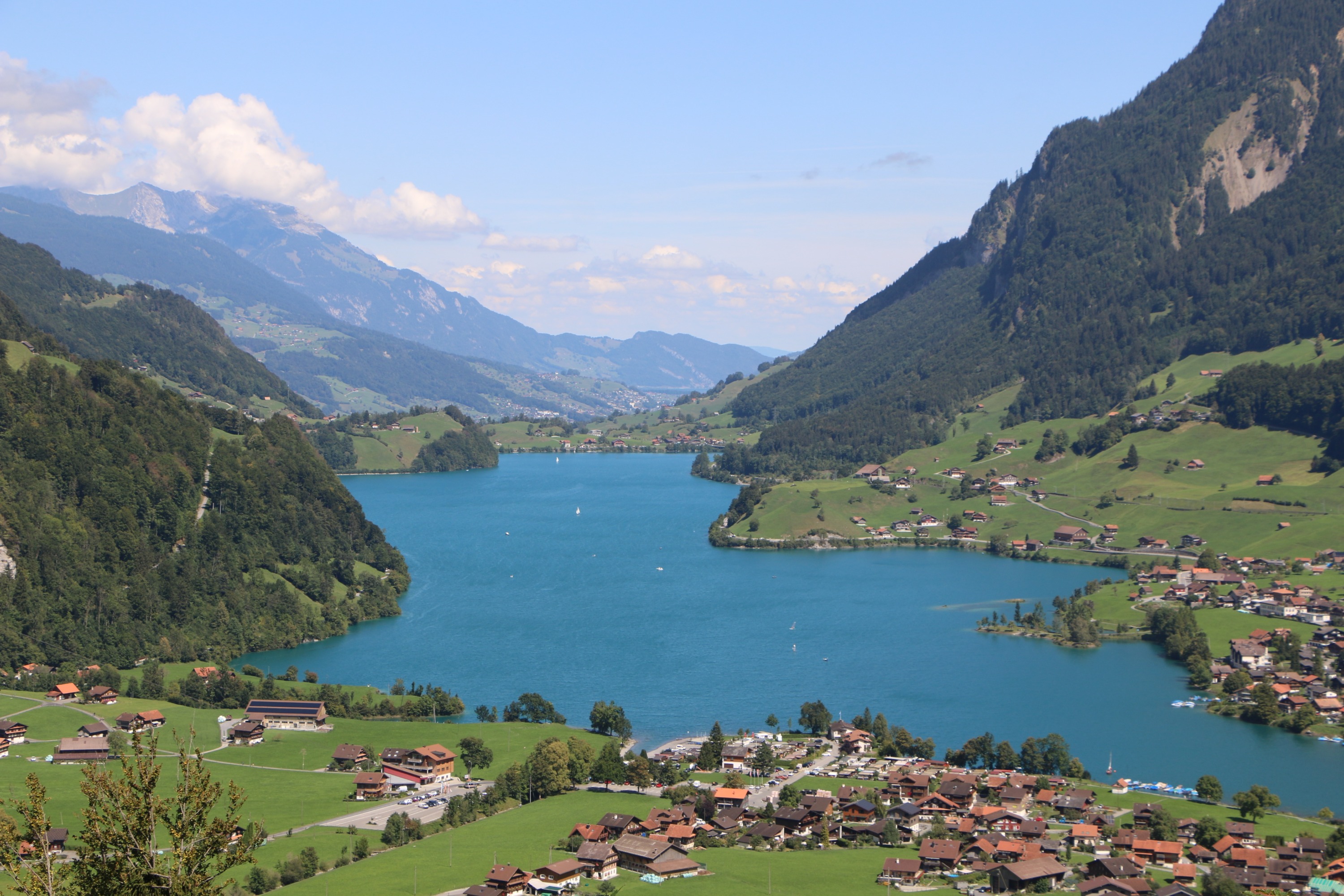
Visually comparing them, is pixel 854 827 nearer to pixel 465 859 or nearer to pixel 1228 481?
pixel 465 859

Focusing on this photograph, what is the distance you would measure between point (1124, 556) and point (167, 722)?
89.5 m

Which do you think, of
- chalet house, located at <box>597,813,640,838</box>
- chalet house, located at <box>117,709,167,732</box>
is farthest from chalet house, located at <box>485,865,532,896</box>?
chalet house, located at <box>117,709,167,732</box>

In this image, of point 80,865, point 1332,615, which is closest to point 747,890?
point 80,865

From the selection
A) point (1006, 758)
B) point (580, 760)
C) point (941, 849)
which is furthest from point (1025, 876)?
point (580, 760)

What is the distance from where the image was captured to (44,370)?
4309 inches

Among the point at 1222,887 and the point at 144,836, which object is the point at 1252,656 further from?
Answer: the point at 144,836

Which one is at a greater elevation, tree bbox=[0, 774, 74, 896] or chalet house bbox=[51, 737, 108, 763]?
tree bbox=[0, 774, 74, 896]

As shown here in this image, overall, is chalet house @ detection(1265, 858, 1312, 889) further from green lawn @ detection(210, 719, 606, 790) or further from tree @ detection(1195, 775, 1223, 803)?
green lawn @ detection(210, 719, 606, 790)

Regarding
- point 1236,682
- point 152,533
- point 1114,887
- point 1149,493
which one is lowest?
point 1114,887

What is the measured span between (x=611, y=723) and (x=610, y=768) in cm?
879

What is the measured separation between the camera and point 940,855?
156ft

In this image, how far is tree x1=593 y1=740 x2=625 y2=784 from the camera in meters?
59.8

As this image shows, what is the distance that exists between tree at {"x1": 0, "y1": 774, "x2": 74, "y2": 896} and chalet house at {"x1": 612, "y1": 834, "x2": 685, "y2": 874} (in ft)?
109

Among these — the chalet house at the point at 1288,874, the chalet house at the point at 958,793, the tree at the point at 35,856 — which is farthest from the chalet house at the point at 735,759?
the tree at the point at 35,856
